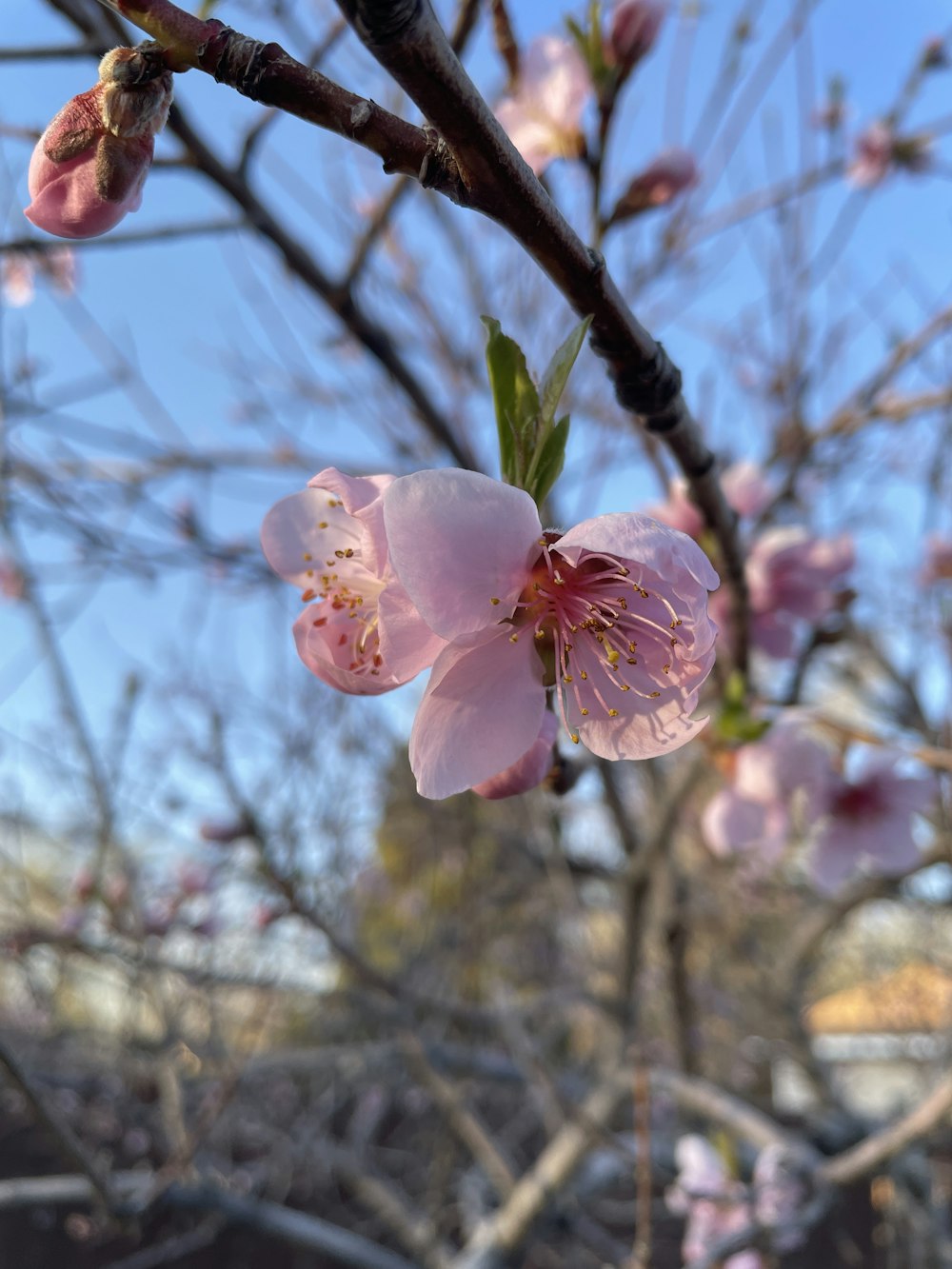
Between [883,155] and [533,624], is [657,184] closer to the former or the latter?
[533,624]

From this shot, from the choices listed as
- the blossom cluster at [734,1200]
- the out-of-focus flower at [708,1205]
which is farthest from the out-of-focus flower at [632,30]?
the out-of-focus flower at [708,1205]

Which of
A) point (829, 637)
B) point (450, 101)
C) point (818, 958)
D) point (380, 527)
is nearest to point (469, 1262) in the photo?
point (829, 637)

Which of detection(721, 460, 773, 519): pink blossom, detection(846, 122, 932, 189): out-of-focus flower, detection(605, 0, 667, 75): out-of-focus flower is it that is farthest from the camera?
detection(846, 122, 932, 189): out-of-focus flower

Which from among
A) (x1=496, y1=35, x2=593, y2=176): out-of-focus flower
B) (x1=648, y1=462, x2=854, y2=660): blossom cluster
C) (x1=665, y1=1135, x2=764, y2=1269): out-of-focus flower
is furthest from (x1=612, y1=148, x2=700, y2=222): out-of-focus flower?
(x1=665, y1=1135, x2=764, y2=1269): out-of-focus flower

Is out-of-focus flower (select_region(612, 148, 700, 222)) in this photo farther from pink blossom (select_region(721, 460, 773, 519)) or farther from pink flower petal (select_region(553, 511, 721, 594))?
pink flower petal (select_region(553, 511, 721, 594))

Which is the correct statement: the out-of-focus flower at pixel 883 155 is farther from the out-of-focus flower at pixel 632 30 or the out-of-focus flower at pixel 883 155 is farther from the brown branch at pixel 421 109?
the brown branch at pixel 421 109

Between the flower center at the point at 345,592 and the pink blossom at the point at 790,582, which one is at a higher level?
the pink blossom at the point at 790,582
